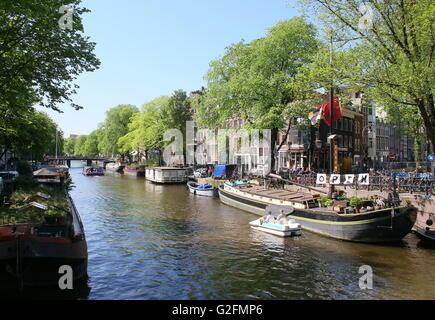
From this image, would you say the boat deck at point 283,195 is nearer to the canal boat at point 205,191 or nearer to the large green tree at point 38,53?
the canal boat at point 205,191

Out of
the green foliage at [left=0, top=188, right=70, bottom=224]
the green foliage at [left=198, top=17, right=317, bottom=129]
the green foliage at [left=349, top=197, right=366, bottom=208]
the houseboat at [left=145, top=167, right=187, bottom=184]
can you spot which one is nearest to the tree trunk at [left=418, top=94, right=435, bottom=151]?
the green foliage at [left=349, top=197, right=366, bottom=208]

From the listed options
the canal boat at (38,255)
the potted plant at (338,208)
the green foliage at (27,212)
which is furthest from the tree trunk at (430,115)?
the green foliage at (27,212)

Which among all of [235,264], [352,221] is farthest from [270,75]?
[235,264]

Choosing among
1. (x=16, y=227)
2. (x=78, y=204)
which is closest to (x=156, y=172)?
(x=78, y=204)

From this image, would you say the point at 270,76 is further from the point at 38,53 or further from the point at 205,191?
the point at 38,53

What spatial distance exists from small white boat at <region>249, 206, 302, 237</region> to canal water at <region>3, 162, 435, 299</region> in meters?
0.51

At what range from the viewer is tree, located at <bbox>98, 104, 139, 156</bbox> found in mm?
105250

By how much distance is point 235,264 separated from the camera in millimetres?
15438

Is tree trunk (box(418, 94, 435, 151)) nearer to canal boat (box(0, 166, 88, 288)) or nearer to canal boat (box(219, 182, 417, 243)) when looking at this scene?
canal boat (box(219, 182, 417, 243))

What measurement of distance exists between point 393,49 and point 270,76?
60.5 ft

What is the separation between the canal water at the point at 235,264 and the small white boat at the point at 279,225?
19.9 inches

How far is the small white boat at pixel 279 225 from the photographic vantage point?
66.9 ft

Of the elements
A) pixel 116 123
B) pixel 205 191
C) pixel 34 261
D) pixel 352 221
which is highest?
pixel 116 123
